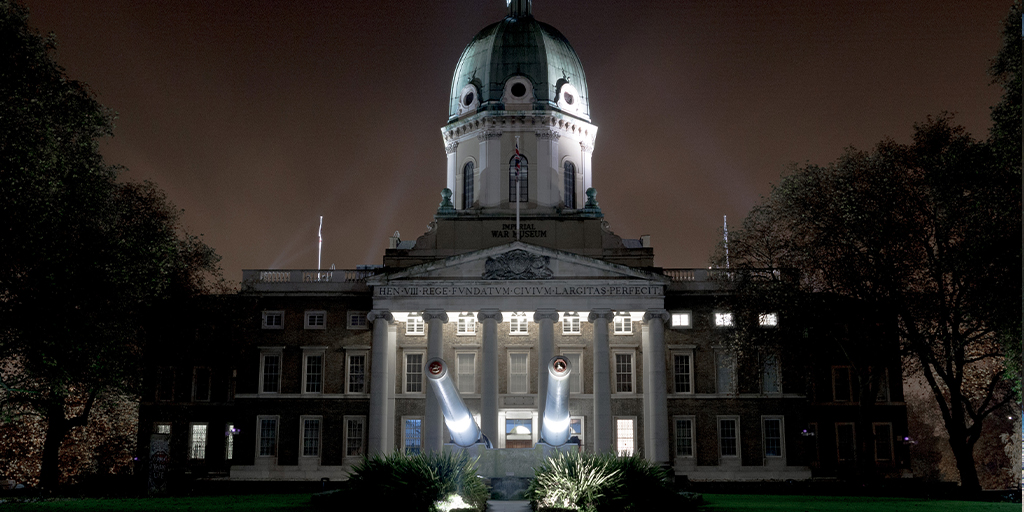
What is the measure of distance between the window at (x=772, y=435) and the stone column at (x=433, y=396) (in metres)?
18.8

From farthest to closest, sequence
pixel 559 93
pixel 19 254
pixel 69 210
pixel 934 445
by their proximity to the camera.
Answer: pixel 934 445, pixel 559 93, pixel 69 210, pixel 19 254

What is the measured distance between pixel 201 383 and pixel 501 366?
1883 cm

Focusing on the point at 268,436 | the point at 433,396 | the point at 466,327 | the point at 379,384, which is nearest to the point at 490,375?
the point at 433,396

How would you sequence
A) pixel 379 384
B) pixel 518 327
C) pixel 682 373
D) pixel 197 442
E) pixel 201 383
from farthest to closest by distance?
pixel 201 383, pixel 197 442, pixel 518 327, pixel 682 373, pixel 379 384

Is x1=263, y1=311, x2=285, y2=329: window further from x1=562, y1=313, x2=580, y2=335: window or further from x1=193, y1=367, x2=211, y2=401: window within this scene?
x1=562, y1=313, x2=580, y2=335: window

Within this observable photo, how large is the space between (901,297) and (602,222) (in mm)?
19938

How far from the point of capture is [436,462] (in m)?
27.3

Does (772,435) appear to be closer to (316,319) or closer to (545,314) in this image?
(545,314)

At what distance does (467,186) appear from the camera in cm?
6138

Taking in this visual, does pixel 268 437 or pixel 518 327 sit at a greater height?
pixel 518 327

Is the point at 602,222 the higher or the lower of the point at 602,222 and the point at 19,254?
the higher

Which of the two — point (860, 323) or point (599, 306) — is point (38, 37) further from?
point (860, 323)

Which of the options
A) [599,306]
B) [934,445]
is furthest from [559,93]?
[934,445]

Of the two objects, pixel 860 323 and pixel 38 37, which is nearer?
pixel 38 37
